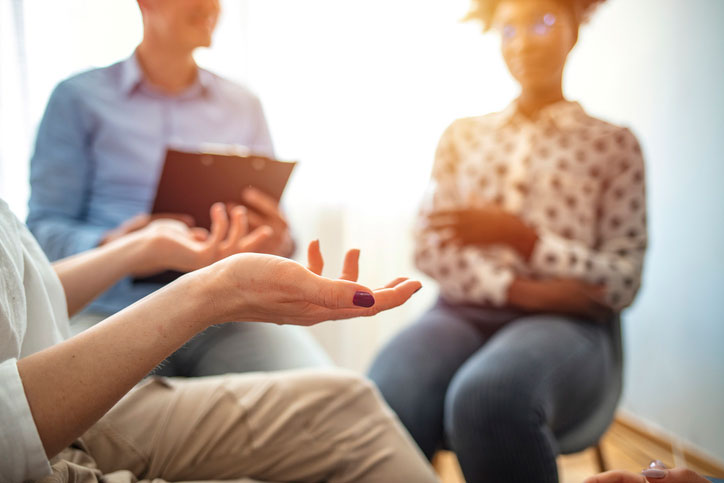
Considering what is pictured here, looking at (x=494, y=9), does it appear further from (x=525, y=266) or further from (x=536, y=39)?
(x=525, y=266)

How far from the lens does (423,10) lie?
0.98m

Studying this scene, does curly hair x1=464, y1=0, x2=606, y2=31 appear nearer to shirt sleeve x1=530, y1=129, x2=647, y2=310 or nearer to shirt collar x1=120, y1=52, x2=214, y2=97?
shirt sleeve x1=530, y1=129, x2=647, y2=310

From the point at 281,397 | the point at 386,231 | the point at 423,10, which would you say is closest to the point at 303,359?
the point at 281,397

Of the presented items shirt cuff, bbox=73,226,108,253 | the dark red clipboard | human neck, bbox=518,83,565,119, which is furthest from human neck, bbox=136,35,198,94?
human neck, bbox=518,83,565,119

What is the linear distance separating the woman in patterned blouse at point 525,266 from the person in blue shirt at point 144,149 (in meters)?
0.18

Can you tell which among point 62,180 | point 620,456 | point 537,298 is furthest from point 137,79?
point 620,456

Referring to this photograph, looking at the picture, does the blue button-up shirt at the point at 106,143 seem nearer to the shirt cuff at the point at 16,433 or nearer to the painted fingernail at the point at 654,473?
the shirt cuff at the point at 16,433

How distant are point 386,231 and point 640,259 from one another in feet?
1.93

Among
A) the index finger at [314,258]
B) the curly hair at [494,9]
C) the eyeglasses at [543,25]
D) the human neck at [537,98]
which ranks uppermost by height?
the curly hair at [494,9]

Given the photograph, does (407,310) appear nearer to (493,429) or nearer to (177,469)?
(493,429)

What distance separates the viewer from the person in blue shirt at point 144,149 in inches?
20.1

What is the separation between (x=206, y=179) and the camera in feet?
1.69

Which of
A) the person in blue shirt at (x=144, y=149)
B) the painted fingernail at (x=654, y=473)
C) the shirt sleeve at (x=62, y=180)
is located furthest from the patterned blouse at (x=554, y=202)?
the shirt sleeve at (x=62, y=180)

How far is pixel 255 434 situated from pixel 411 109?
85 centimetres
